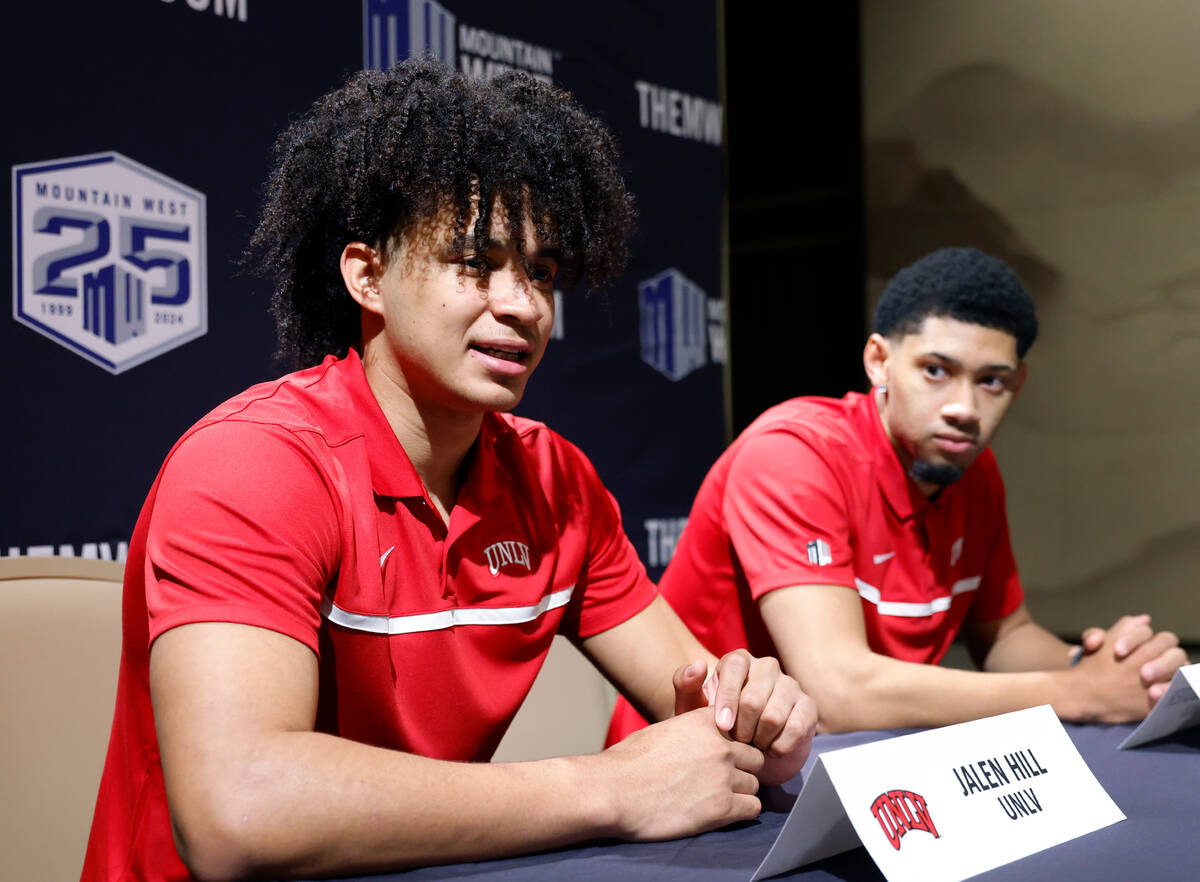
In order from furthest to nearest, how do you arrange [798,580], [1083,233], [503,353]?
[1083,233] < [798,580] < [503,353]

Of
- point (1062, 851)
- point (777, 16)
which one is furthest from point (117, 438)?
point (777, 16)

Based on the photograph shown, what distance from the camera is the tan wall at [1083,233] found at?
3.29 metres

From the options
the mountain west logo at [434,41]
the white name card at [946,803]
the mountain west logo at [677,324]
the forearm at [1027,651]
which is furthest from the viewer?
the mountain west logo at [677,324]

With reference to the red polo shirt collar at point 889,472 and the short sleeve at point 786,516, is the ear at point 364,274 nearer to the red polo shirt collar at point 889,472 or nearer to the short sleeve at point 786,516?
the short sleeve at point 786,516

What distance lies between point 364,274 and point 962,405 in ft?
3.16

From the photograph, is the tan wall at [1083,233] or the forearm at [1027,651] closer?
the forearm at [1027,651]

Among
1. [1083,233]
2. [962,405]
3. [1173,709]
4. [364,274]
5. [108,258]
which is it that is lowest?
[1173,709]

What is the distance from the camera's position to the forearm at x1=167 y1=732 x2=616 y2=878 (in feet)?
2.36

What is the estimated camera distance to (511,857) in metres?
0.78

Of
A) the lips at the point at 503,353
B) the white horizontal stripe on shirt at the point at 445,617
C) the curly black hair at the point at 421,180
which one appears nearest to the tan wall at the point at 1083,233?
the curly black hair at the point at 421,180

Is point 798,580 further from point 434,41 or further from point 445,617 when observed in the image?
point 434,41

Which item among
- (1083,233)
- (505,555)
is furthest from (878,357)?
(1083,233)

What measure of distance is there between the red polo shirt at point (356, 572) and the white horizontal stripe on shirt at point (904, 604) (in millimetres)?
471

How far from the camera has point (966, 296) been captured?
167 centimetres
